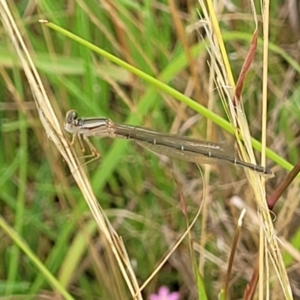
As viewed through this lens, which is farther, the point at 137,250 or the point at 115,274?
the point at 137,250

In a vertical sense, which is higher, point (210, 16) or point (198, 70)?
point (210, 16)

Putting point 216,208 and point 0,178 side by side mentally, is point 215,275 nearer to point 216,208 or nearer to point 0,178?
point 216,208

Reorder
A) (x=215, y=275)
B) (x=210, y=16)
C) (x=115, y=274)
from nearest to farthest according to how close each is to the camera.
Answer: (x=210, y=16) < (x=115, y=274) < (x=215, y=275)

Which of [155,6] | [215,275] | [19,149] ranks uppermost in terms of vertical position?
[155,6]

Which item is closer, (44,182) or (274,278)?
(274,278)

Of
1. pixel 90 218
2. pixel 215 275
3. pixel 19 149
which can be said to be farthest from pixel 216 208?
pixel 19 149

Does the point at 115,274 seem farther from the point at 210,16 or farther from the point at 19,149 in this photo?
the point at 210,16

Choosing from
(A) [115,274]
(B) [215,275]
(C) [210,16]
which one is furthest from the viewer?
(B) [215,275]

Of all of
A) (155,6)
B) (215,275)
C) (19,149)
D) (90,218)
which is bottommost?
(215,275)

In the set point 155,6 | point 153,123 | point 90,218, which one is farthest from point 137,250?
point 155,6
